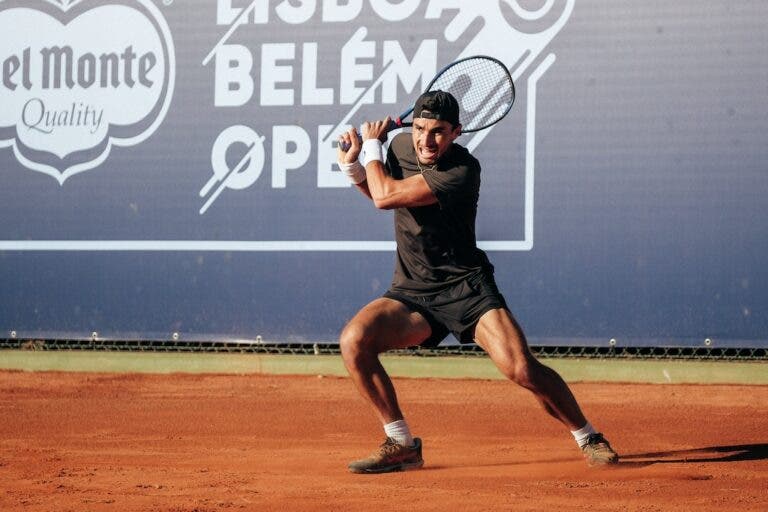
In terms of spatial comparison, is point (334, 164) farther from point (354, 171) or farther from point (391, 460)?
point (391, 460)

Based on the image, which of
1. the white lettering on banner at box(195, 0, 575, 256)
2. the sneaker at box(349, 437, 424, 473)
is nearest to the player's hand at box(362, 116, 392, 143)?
the sneaker at box(349, 437, 424, 473)

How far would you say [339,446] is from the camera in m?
4.93

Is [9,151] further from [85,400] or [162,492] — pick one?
[162,492]

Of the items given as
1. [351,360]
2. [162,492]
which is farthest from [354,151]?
[162,492]

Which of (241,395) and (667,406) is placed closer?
(667,406)

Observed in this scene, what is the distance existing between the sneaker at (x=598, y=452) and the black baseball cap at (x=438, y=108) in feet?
4.21

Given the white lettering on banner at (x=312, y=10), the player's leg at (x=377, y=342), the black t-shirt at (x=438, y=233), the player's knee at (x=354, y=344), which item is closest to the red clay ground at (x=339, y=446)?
the player's leg at (x=377, y=342)

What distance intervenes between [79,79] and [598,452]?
4658 millimetres

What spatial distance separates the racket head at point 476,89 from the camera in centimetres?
496

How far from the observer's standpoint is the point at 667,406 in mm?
6172

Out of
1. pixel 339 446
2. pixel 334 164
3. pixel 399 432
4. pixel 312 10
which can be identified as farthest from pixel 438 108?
pixel 312 10

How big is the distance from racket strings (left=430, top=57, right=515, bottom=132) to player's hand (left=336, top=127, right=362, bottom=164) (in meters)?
0.74

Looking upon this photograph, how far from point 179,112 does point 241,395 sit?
1.93 m

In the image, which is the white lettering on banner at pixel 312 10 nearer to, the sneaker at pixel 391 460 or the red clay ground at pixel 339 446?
the red clay ground at pixel 339 446
